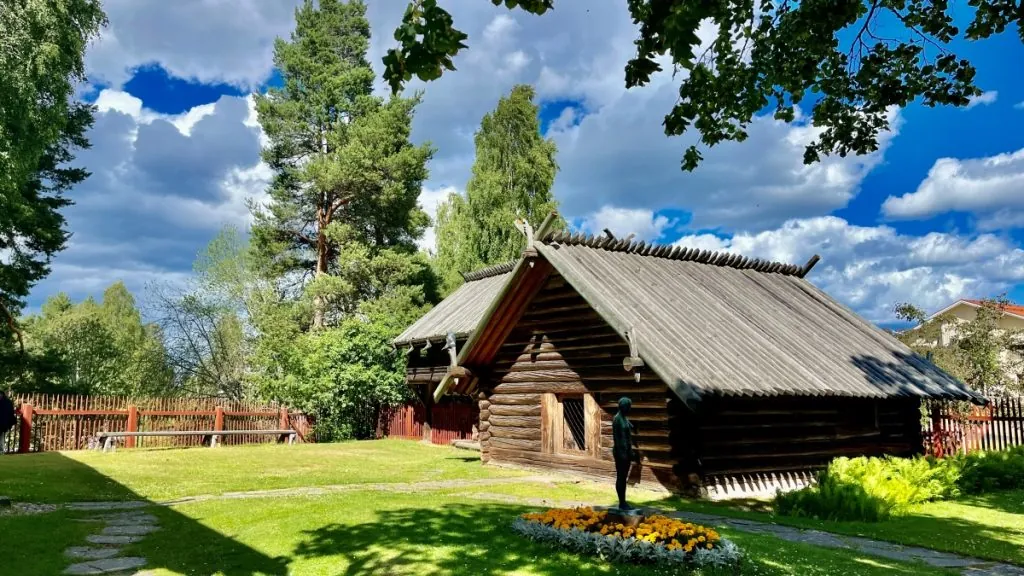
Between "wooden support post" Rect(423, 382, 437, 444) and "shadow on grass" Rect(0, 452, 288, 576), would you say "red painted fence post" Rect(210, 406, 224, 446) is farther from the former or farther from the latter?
"shadow on grass" Rect(0, 452, 288, 576)

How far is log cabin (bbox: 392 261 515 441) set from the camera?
83.5ft

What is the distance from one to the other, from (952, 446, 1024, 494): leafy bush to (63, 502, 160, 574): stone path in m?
15.2

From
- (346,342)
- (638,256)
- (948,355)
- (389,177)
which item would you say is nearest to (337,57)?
(389,177)

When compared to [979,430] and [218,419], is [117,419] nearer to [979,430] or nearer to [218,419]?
[218,419]

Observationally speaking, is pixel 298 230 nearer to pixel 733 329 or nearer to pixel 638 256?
pixel 638 256

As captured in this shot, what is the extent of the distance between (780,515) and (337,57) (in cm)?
3458

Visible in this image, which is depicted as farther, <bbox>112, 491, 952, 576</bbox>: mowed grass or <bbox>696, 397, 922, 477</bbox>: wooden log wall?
<bbox>696, 397, 922, 477</bbox>: wooden log wall

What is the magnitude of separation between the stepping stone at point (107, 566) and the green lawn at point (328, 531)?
168 mm

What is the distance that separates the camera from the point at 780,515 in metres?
11.9

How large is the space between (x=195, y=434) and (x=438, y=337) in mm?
9172

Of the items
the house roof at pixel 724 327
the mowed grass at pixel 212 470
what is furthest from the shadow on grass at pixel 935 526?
the mowed grass at pixel 212 470

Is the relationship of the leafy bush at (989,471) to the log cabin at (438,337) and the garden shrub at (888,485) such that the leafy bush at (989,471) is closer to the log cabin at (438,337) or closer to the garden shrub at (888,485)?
the garden shrub at (888,485)

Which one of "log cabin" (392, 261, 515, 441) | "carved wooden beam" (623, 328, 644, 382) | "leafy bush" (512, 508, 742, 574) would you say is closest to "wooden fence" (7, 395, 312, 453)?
"log cabin" (392, 261, 515, 441)

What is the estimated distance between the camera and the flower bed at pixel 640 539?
7.31 m
